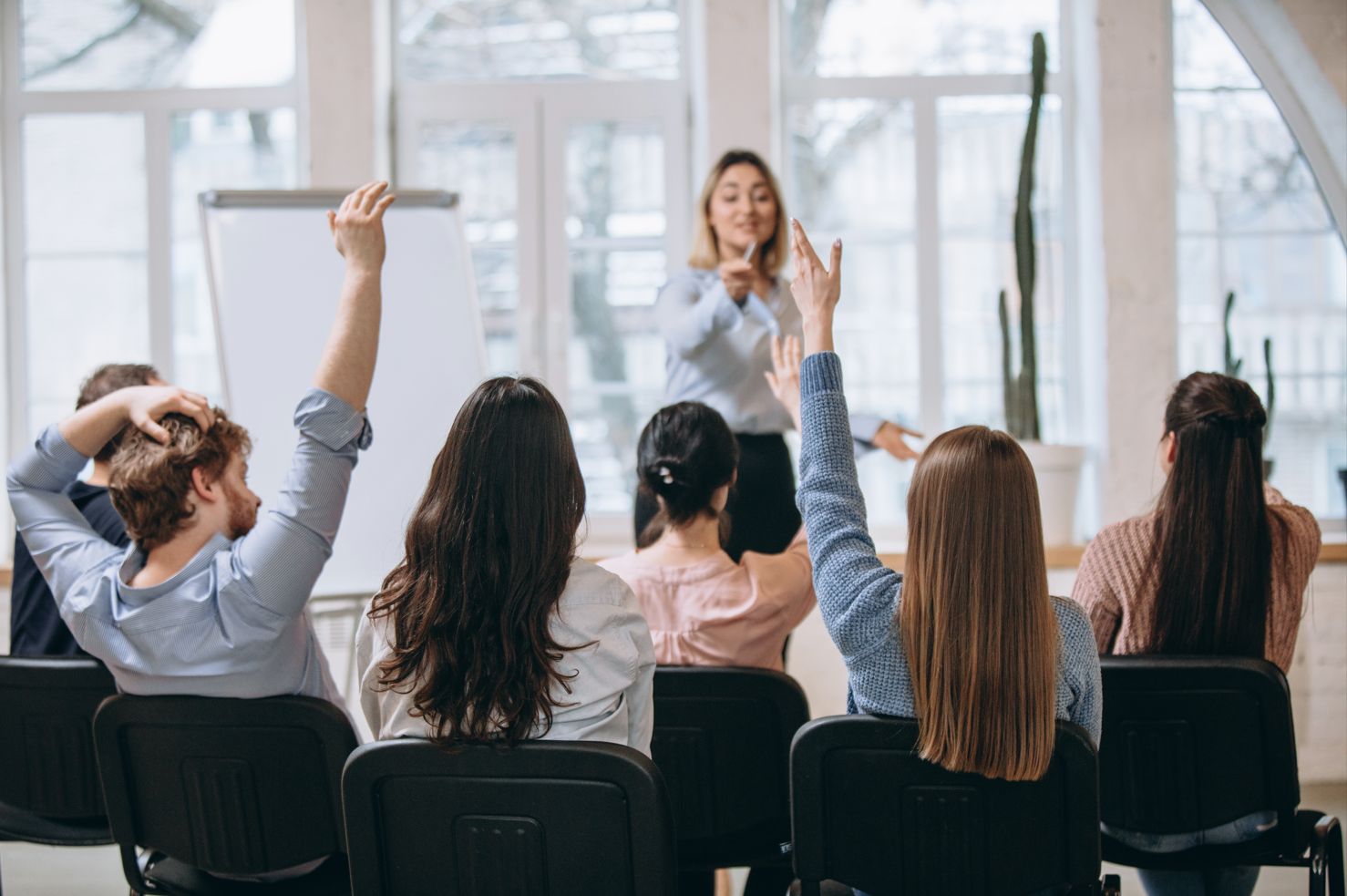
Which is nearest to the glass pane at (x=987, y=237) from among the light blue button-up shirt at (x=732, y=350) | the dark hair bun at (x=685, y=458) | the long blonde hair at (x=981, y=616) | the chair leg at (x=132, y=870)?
the light blue button-up shirt at (x=732, y=350)

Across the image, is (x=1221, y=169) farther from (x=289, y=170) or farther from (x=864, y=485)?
(x=289, y=170)

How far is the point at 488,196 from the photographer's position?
3695 millimetres

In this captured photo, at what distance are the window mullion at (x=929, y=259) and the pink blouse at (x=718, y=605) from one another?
2.12 metres

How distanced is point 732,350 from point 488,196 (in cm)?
166

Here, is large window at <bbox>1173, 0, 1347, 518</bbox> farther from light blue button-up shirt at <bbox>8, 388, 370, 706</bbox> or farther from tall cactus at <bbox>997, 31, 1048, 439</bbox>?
light blue button-up shirt at <bbox>8, 388, 370, 706</bbox>

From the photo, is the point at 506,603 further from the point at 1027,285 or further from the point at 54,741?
the point at 1027,285

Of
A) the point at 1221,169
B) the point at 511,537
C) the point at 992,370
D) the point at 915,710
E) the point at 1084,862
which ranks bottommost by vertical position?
the point at 1084,862

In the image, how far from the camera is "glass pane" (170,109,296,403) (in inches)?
145

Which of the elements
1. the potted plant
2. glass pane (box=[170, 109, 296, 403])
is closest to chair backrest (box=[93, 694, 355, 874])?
the potted plant

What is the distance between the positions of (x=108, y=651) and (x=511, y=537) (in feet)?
2.26

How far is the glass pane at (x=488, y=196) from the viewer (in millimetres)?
3686

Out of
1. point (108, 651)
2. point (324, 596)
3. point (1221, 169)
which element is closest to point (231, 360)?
point (324, 596)

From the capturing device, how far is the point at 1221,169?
3.63 m

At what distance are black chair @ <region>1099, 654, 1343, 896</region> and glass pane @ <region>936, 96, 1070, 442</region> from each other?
2.26 meters
